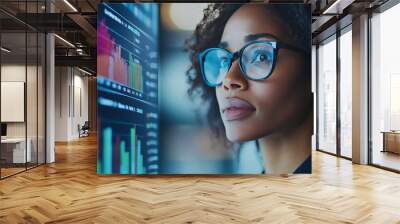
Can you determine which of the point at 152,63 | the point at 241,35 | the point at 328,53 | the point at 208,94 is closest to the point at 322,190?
the point at 208,94

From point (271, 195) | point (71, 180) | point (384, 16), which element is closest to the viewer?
point (271, 195)

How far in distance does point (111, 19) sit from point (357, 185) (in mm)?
4855

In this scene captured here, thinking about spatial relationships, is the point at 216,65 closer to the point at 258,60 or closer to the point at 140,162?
the point at 258,60

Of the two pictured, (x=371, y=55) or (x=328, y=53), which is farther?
(x=328, y=53)

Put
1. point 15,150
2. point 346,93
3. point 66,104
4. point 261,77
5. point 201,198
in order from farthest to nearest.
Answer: point 66,104 → point 346,93 → point 15,150 → point 261,77 → point 201,198

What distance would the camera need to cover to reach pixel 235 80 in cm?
612

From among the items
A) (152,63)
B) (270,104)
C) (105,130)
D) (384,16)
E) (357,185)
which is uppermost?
(384,16)

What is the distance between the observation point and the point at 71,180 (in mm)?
6078

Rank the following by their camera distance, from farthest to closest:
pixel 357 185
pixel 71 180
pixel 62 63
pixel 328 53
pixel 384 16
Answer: pixel 62 63 < pixel 328 53 < pixel 384 16 < pixel 71 180 < pixel 357 185

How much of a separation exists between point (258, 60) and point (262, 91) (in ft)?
1.76

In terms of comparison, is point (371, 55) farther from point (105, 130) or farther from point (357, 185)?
point (105, 130)

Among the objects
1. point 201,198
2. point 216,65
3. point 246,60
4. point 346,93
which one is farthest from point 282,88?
point 346,93

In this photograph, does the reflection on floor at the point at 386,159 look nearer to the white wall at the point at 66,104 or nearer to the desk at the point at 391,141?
the desk at the point at 391,141

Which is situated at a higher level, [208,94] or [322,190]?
[208,94]
